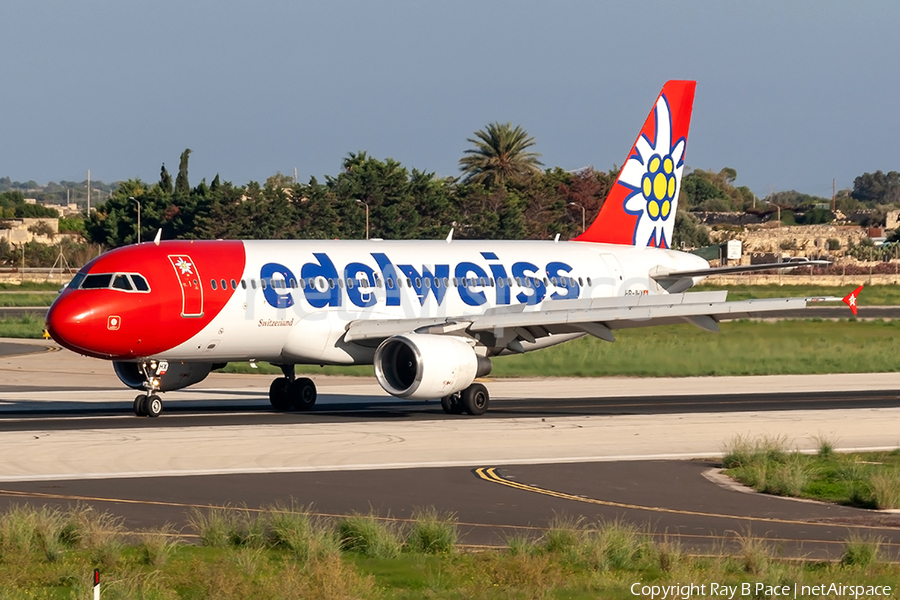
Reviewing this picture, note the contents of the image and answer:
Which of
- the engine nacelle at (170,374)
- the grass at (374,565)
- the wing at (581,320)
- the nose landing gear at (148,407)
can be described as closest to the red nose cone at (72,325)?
the nose landing gear at (148,407)

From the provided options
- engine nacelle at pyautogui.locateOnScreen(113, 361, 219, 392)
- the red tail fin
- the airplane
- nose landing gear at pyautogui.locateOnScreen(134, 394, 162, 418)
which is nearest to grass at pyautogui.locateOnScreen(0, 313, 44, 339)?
the red tail fin

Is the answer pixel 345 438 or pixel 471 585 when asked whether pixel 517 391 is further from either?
pixel 471 585

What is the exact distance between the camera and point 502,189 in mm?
136625

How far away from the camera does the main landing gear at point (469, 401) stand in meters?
34.4

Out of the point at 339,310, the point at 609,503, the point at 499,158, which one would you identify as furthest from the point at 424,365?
the point at 499,158

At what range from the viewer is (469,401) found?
3441cm

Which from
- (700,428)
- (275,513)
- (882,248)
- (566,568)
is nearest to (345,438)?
(700,428)

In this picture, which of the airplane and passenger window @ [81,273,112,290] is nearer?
passenger window @ [81,273,112,290]

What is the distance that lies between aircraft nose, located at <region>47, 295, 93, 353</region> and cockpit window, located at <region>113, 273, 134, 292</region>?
96cm

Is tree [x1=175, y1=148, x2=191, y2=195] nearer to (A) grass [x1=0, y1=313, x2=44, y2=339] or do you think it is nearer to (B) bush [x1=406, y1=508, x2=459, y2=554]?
(A) grass [x1=0, y1=313, x2=44, y2=339]

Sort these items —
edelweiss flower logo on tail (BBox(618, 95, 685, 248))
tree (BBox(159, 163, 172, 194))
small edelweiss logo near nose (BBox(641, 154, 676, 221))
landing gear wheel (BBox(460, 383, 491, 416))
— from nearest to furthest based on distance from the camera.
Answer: landing gear wheel (BBox(460, 383, 491, 416))
edelweiss flower logo on tail (BBox(618, 95, 685, 248))
small edelweiss logo near nose (BBox(641, 154, 676, 221))
tree (BBox(159, 163, 172, 194))

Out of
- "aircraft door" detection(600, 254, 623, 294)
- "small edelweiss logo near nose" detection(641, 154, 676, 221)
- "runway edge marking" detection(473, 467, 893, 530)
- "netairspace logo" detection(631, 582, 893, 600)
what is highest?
"small edelweiss logo near nose" detection(641, 154, 676, 221)

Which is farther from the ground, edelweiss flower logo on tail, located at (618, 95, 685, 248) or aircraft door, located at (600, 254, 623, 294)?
edelweiss flower logo on tail, located at (618, 95, 685, 248)

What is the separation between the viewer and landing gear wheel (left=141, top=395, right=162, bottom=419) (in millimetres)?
33031
